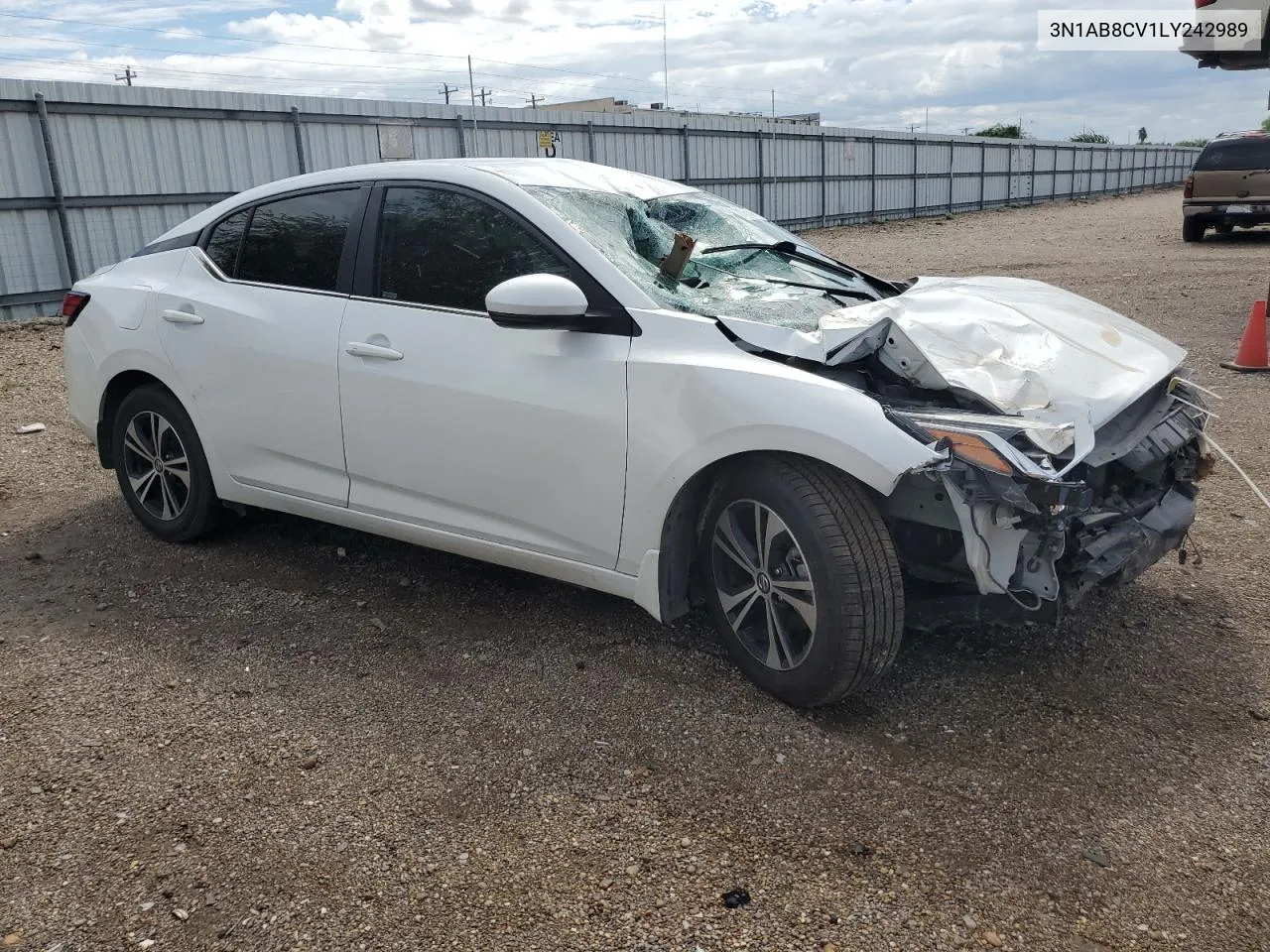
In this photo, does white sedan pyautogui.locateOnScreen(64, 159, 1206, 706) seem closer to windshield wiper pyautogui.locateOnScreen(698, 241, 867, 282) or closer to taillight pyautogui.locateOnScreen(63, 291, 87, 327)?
windshield wiper pyautogui.locateOnScreen(698, 241, 867, 282)

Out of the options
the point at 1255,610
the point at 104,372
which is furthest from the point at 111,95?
the point at 1255,610

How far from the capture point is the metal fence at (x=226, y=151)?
1287cm

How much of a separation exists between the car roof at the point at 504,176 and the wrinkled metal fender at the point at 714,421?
2.96 ft

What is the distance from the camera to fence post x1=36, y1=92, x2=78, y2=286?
1277 cm

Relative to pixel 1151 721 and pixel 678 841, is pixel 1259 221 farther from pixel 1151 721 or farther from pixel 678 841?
pixel 678 841

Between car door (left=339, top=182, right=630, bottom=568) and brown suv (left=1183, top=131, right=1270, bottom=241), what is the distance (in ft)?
60.0

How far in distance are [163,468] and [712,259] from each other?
272 cm

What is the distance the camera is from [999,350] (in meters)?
3.29

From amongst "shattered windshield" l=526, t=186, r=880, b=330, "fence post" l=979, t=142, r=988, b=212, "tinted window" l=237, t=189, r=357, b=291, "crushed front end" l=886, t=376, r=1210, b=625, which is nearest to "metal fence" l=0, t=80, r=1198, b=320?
"tinted window" l=237, t=189, r=357, b=291

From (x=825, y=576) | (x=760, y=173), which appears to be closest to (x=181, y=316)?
(x=825, y=576)

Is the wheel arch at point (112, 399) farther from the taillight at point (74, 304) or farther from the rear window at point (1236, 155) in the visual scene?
the rear window at point (1236, 155)

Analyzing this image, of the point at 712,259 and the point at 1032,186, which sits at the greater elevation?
the point at 712,259

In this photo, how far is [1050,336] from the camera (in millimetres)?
3479

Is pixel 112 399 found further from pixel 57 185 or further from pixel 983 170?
pixel 983 170
